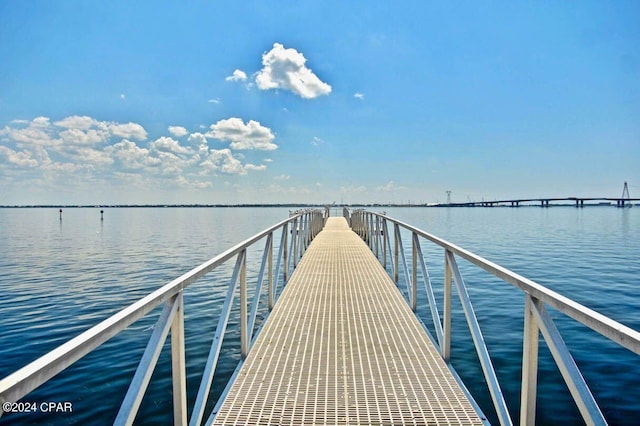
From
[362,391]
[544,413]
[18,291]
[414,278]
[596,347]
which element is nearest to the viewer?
[362,391]

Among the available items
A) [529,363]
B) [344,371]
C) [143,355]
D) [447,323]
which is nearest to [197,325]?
[344,371]

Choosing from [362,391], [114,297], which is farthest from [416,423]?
[114,297]

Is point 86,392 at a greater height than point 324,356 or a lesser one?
lesser

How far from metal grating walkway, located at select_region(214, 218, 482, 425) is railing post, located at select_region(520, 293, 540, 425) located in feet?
1.63

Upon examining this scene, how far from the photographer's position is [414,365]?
3.84 m

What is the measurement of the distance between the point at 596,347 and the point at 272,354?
5.51 metres

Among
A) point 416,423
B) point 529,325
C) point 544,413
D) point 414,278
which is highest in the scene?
point 529,325

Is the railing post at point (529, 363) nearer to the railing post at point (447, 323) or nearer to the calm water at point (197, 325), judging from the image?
the railing post at point (447, 323)

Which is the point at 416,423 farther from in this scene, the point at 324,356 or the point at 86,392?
the point at 86,392

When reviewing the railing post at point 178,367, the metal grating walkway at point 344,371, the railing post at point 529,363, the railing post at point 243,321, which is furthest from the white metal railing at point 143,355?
the railing post at point 529,363

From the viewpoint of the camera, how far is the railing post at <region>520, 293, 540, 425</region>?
2360 mm

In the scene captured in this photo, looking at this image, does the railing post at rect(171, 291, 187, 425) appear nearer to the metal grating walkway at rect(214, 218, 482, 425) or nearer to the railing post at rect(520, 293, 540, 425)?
the metal grating walkway at rect(214, 218, 482, 425)

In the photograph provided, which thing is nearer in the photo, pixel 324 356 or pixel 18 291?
pixel 324 356

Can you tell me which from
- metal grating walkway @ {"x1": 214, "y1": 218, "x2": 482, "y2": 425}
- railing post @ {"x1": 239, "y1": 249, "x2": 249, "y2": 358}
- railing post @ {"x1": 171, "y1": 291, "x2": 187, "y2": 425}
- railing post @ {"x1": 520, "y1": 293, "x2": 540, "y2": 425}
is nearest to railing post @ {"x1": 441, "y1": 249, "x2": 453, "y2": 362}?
metal grating walkway @ {"x1": 214, "y1": 218, "x2": 482, "y2": 425}
